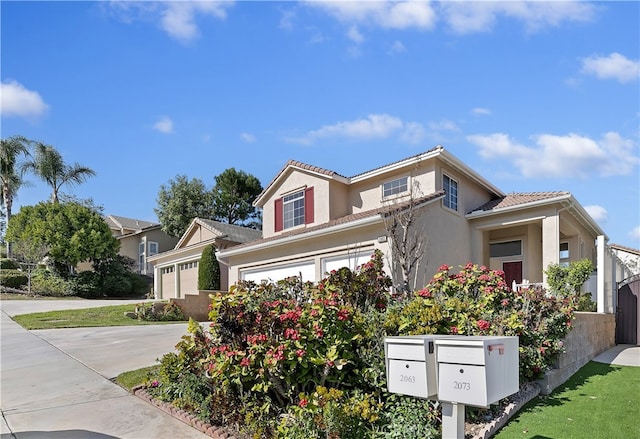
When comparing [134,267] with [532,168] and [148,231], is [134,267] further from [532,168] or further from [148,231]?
[532,168]

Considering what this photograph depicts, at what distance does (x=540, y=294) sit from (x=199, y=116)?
378 inches

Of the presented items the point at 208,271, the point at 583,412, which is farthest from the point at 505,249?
the point at 208,271

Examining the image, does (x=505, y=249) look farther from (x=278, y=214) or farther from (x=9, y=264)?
(x=9, y=264)

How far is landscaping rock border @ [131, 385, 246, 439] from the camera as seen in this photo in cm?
504

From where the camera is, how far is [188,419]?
18.1 feet

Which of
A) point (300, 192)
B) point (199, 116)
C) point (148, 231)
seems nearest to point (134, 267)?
point (148, 231)

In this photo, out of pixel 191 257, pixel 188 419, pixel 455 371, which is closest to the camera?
pixel 455 371

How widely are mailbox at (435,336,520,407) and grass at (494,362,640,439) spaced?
6.16 ft

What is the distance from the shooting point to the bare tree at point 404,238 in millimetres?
10410

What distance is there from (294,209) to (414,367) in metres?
14.7

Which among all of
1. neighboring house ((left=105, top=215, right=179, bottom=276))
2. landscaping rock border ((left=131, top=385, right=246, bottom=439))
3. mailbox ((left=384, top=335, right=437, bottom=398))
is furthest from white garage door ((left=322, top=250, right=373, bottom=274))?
neighboring house ((left=105, top=215, right=179, bottom=276))

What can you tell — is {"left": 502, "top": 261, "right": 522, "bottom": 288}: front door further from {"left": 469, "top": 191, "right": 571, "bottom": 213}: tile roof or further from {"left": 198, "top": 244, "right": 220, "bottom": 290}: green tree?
{"left": 198, "top": 244, "right": 220, "bottom": 290}: green tree

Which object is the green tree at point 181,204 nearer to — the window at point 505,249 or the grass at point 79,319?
the grass at point 79,319

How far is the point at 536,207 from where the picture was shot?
14352 mm
